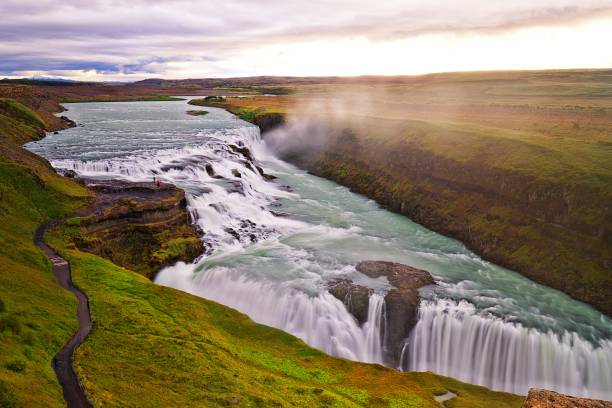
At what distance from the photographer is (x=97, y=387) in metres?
16.2

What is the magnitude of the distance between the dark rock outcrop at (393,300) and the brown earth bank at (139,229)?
14.1 m

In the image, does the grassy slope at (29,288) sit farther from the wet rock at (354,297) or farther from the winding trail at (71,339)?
the wet rock at (354,297)

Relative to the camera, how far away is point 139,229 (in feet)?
121

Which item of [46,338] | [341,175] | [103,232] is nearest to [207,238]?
[103,232]

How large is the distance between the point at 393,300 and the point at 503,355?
7.48m

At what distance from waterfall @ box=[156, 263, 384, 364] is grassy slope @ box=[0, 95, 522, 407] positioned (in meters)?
2.60

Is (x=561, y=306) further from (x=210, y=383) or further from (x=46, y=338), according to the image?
(x=46, y=338)

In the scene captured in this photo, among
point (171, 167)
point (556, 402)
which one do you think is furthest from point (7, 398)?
point (171, 167)

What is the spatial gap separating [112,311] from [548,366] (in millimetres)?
25413

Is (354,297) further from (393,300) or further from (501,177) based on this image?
(501,177)

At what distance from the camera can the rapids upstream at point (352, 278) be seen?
27531 mm

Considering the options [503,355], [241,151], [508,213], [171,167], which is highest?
[171,167]

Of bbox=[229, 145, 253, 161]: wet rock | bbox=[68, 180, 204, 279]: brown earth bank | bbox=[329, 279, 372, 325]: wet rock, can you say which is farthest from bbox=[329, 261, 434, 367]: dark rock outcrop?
bbox=[229, 145, 253, 161]: wet rock

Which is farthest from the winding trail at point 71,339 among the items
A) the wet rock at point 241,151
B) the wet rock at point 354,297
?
the wet rock at point 241,151
